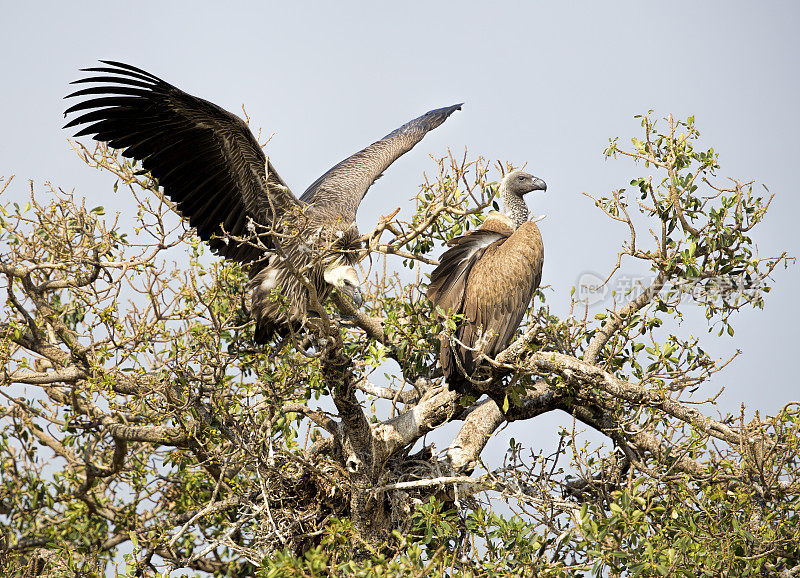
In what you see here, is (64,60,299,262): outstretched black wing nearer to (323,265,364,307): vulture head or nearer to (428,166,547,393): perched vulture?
(323,265,364,307): vulture head

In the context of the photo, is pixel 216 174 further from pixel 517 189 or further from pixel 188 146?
pixel 517 189

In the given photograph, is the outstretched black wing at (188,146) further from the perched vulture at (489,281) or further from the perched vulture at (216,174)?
the perched vulture at (489,281)

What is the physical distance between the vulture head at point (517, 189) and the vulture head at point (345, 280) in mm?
1829

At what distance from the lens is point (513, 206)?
6.93 m

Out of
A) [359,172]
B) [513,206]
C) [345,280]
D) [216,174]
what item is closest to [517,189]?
[513,206]

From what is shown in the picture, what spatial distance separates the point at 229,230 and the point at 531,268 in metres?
2.24

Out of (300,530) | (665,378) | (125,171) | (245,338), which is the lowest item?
(300,530)

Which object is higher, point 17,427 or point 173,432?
point 17,427

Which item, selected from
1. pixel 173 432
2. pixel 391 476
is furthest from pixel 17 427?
pixel 391 476

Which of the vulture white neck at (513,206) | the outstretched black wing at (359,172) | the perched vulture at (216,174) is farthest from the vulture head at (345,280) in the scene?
the vulture white neck at (513,206)

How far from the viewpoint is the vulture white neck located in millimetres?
6883

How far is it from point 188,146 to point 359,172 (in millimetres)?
2088

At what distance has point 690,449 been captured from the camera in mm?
4797

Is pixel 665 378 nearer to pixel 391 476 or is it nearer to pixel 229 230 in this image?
pixel 391 476
